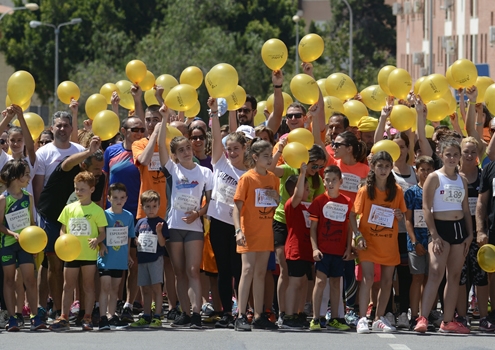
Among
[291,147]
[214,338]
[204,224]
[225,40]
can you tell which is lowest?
[214,338]

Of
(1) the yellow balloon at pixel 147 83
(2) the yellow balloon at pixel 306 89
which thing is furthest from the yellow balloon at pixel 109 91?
(2) the yellow balloon at pixel 306 89

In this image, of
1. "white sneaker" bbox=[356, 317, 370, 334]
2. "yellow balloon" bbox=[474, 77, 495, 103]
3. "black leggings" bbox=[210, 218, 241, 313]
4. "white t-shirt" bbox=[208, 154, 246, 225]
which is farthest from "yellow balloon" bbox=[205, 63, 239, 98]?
"yellow balloon" bbox=[474, 77, 495, 103]

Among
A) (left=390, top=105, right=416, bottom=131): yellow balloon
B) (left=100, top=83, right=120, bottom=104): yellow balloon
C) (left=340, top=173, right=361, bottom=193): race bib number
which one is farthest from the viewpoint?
(left=100, top=83, right=120, bottom=104): yellow balloon

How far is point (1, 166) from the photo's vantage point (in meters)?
13.1

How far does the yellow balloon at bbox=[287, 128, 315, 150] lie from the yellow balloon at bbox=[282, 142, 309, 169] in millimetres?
243

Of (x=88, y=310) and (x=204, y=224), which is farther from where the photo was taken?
(x=204, y=224)

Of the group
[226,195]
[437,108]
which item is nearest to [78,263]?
[226,195]

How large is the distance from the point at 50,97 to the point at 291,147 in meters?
54.2

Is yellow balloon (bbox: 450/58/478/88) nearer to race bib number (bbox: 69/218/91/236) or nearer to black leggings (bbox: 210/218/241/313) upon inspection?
black leggings (bbox: 210/218/241/313)

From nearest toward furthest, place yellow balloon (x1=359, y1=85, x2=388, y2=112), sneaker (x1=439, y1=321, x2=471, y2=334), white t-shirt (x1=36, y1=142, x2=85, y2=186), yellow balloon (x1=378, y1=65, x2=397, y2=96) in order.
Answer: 1. sneaker (x1=439, y1=321, x2=471, y2=334)
2. white t-shirt (x1=36, y1=142, x2=85, y2=186)
3. yellow balloon (x1=378, y1=65, x2=397, y2=96)
4. yellow balloon (x1=359, y1=85, x2=388, y2=112)

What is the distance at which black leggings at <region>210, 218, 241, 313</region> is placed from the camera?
496 inches

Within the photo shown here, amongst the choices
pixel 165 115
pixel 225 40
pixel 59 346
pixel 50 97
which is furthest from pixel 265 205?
pixel 50 97

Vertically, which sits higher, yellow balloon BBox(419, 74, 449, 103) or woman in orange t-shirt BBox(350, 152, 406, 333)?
yellow balloon BBox(419, 74, 449, 103)

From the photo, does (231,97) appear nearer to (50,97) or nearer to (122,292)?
(122,292)
